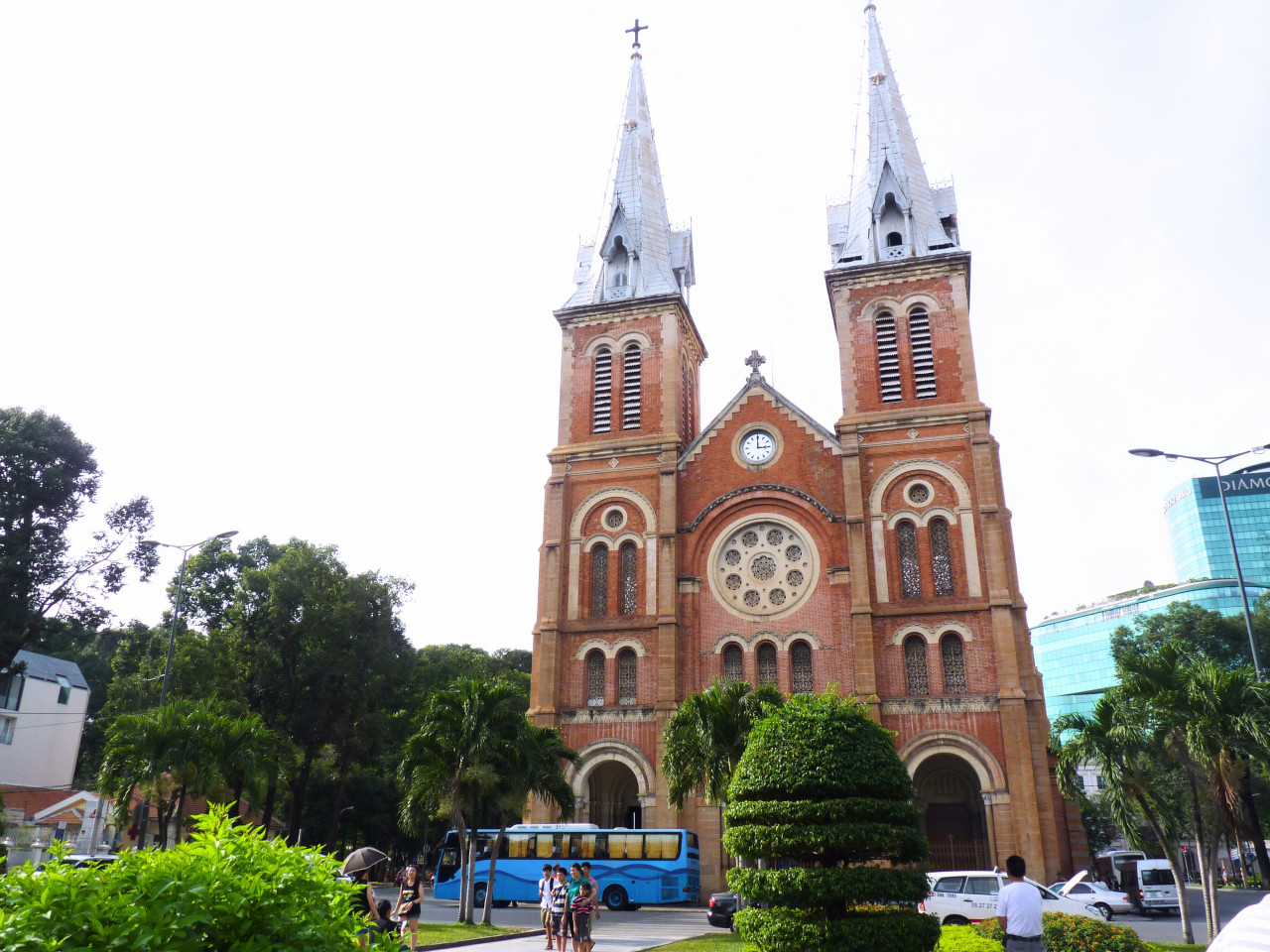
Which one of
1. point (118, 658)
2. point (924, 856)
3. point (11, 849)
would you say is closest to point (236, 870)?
point (924, 856)

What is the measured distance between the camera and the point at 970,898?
21.9 m

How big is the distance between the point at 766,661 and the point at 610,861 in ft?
29.0

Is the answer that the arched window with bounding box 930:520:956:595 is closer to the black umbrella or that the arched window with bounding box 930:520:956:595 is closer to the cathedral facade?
the cathedral facade

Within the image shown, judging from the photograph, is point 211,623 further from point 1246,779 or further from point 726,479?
point 1246,779

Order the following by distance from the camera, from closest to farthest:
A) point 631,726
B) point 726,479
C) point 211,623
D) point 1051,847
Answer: point 1051,847
point 631,726
point 726,479
point 211,623

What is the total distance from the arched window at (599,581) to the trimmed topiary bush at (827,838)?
73.8 ft

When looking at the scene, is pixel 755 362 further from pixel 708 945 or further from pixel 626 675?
pixel 708 945

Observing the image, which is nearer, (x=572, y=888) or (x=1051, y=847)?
(x=572, y=888)

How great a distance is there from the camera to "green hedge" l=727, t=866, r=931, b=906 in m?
12.4

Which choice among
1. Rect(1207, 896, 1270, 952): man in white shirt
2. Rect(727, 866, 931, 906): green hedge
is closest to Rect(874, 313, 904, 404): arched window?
Rect(727, 866, 931, 906): green hedge

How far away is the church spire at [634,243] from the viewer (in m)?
42.7

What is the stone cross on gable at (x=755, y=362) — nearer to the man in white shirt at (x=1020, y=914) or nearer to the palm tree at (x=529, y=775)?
the palm tree at (x=529, y=775)

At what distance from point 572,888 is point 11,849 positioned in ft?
90.7

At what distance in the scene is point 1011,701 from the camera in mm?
30828
